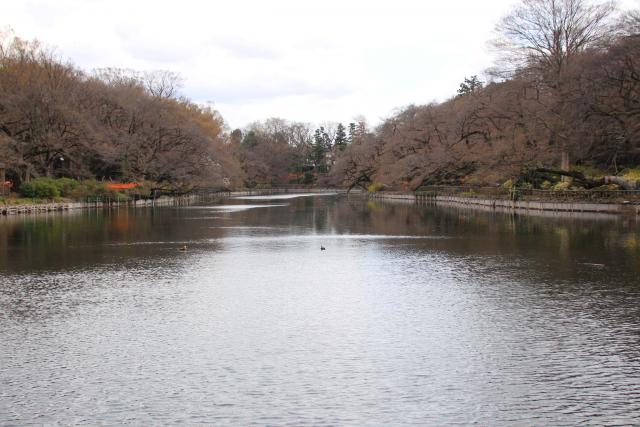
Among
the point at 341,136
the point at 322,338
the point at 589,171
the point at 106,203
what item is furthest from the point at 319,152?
the point at 322,338

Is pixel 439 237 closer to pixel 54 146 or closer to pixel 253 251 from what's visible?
pixel 253 251

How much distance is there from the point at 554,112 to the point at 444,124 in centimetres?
2414

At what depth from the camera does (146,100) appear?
77875mm

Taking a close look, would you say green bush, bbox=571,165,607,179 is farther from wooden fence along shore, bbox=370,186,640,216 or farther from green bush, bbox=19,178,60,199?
green bush, bbox=19,178,60,199

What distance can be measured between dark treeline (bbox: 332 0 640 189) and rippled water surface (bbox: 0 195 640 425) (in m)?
25.2

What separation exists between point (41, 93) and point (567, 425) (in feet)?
201

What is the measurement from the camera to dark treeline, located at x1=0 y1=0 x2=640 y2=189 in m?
46.9

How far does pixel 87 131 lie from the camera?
63594mm

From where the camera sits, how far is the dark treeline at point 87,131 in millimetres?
60375

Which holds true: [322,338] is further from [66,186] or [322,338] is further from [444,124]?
[444,124]

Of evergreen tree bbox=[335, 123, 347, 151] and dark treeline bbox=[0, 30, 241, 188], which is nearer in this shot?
dark treeline bbox=[0, 30, 241, 188]

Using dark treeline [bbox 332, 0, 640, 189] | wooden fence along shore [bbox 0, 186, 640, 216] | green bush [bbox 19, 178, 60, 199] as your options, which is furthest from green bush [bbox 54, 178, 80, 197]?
dark treeline [bbox 332, 0, 640, 189]

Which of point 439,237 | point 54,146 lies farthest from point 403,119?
point 439,237

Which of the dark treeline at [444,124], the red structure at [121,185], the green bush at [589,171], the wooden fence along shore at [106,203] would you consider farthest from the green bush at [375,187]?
the green bush at [589,171]
